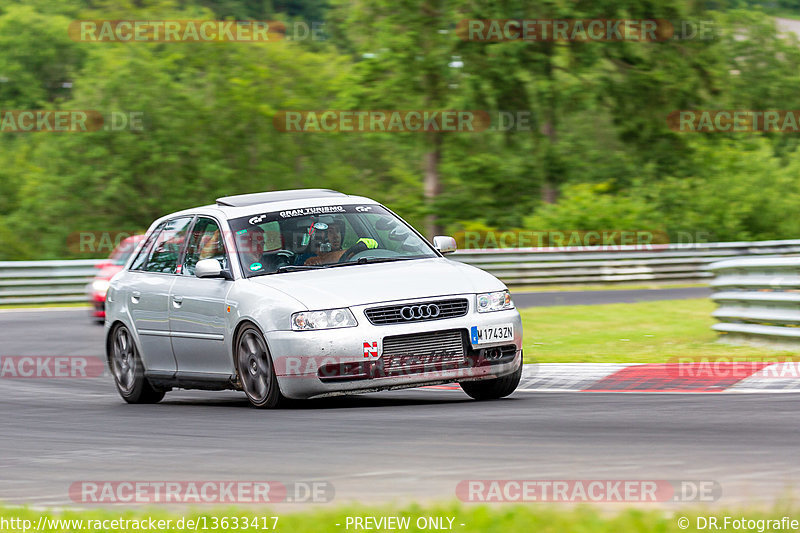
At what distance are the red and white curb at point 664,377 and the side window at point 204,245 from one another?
2.25 m

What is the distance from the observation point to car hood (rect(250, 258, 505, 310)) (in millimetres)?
8781

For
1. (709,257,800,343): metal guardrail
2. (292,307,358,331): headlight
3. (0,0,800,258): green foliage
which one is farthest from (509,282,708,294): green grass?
(292,307,358,331): headlight

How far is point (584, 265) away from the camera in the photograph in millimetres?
27375

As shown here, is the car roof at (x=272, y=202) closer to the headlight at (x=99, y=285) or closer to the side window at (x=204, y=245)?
the side window at (x=204, y=245)

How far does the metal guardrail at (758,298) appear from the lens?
11.7m

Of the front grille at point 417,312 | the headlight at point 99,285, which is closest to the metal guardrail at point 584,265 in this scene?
the headlight at point 99,285

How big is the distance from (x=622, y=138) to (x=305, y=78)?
11.8 meters

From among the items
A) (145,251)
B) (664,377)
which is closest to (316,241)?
(145,251)

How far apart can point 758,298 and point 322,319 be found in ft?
17.5

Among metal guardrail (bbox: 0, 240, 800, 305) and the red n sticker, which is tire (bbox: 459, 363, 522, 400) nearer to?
the red n sticker

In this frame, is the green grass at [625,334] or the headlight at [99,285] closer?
the green grass at [625,334]

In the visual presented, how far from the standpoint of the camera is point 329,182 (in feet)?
142

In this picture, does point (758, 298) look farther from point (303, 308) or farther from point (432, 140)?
point (432, 140)

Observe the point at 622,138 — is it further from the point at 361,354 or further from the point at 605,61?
the point at 361,354
